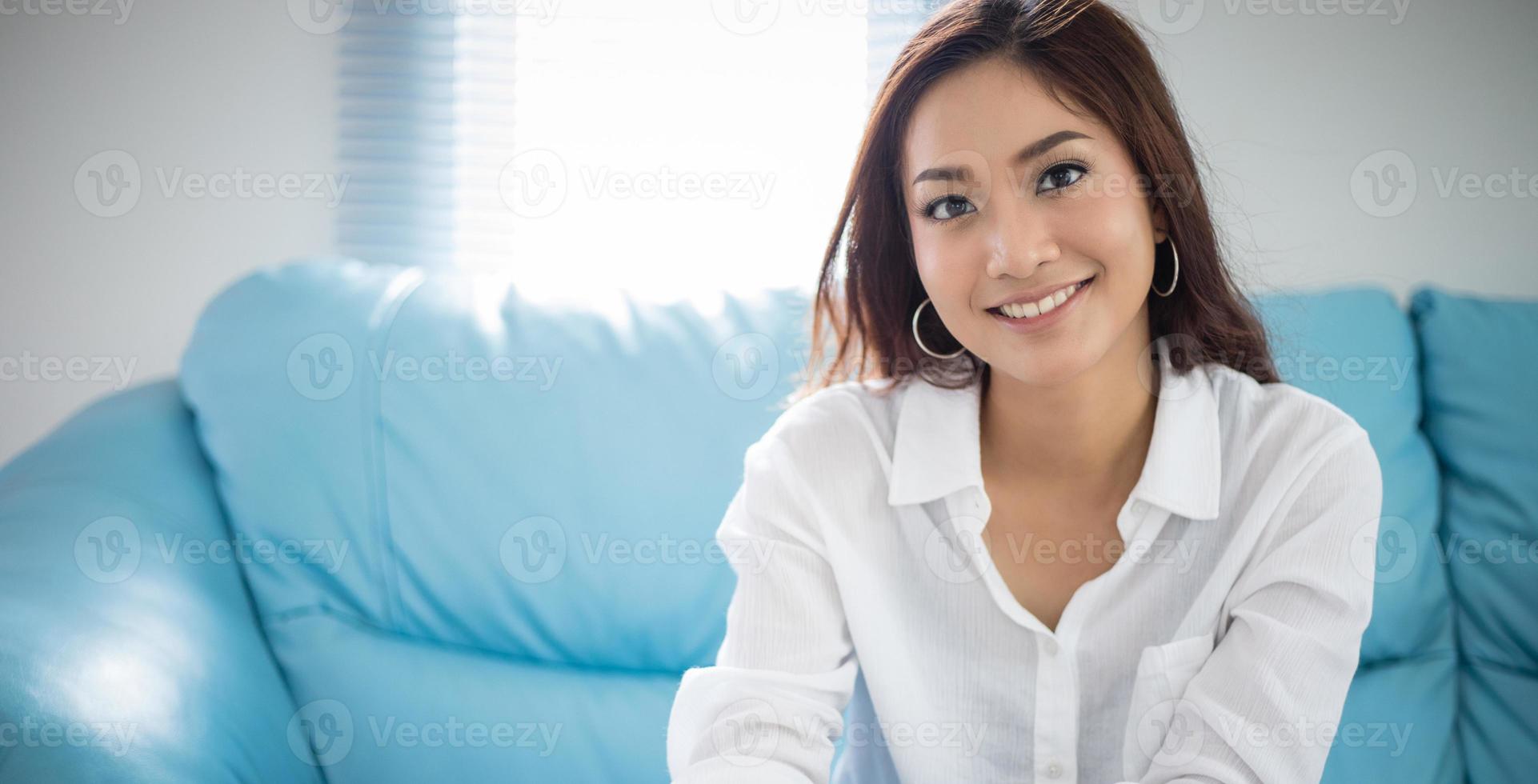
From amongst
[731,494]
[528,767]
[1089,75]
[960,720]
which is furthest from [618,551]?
[1089,75]

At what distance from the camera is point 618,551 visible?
144 centimetres

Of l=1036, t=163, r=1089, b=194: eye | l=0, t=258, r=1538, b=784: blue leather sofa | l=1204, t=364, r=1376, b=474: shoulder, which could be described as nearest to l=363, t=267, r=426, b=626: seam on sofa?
l=0, t=258, r=1538, b=784: blue leather sofa

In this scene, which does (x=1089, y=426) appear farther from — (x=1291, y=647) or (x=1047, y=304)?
(x=1291, y=647)

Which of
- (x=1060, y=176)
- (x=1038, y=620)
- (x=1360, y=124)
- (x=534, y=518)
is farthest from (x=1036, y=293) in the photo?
(x=1360, y=124)

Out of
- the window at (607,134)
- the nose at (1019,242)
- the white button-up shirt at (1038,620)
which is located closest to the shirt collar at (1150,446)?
the white button-up shirt at (1038,620)

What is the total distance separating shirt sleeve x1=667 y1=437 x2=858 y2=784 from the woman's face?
0.91ft

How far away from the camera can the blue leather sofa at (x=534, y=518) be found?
1406mm

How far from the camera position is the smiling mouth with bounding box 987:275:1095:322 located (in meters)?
1.05

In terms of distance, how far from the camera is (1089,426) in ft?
3.83

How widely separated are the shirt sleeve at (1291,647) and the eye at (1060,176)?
0.38 m

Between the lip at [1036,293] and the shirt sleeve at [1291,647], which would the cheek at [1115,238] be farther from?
the shirt sleeve at [1291,647]

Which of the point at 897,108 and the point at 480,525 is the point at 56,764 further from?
the point at 897,108

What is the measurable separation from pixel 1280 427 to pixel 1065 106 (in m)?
0.41

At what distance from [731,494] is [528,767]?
18.0 inches
